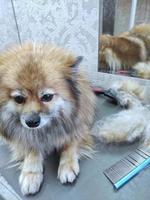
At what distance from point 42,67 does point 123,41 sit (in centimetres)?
52

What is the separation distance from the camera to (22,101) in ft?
2.03

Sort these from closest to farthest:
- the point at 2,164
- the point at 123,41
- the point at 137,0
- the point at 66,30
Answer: the point at 2,164, the point at 137,0, the point at 123,41, the point at 66,30

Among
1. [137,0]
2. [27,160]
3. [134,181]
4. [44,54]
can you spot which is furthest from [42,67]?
[137,0]

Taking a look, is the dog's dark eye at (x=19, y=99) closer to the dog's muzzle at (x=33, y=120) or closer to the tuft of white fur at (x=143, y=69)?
the dog's muzzle at (x=33, y=120)

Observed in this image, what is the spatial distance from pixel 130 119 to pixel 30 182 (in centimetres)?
41

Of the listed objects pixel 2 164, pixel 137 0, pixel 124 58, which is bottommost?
pixel 2 164

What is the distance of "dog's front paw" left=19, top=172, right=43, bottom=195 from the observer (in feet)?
1.99

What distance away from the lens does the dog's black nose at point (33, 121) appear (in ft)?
1.94

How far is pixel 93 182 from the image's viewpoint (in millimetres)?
634

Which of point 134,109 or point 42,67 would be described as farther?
point 134,109

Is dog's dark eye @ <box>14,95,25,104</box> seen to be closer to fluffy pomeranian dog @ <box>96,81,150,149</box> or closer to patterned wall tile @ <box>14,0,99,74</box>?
fluffy pomeranian dog @ <box>96,81,150,149</box>

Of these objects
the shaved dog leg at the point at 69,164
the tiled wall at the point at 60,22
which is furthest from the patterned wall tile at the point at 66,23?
the shaved dog leg at the point at 69,164

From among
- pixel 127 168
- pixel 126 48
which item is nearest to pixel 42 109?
pixel 127 168

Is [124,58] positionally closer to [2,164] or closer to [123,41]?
[123,41]
